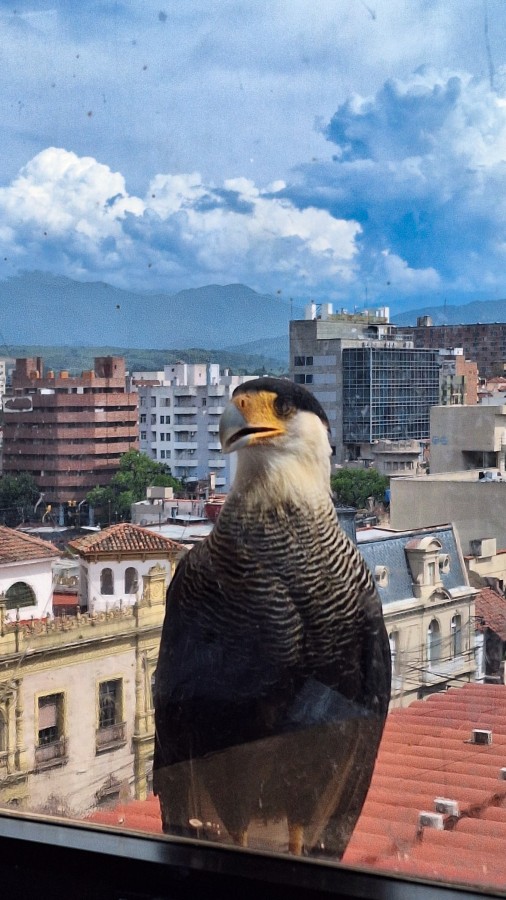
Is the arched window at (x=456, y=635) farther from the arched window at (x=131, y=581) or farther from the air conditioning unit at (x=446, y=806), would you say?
the arched window at (x=131, y=581)

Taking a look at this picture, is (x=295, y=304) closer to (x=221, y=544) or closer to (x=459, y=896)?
(x=221, y=544)

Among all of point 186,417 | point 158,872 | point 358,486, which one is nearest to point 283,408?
point 358,486

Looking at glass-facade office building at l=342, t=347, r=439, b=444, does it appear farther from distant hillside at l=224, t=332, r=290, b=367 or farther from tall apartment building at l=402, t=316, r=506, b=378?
distant hillside at l=224, t=332, r=290, b=367

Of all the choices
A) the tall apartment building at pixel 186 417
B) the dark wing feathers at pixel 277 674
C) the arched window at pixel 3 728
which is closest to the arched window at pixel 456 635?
the dark wing feathers at pixel 277 674

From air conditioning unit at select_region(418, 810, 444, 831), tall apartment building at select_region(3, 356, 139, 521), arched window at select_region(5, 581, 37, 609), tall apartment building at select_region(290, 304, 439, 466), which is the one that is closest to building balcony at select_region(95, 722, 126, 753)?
arched window at select_region(5, 581, 37, 609)

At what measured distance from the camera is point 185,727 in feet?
4.72

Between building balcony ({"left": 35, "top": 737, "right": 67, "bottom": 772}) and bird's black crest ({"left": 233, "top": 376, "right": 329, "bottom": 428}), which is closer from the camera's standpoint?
bird's black crest ({"left": 233, "top": 376, "right": 329, "bottom": 428})

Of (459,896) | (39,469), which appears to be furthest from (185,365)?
(459,896)

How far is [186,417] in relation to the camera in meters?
1.65

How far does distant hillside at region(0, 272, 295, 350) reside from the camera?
176 centimetres

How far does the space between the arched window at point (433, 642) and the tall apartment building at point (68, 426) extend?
0.54 meters

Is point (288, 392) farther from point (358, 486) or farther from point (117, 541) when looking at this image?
point (117, 541)

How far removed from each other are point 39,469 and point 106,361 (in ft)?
0.74

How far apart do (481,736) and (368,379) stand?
1.66 feet
